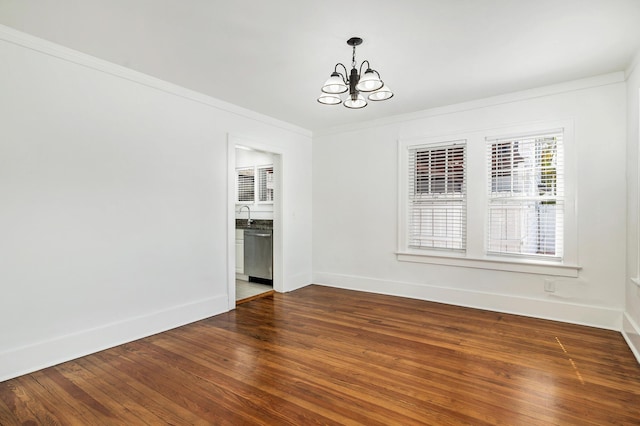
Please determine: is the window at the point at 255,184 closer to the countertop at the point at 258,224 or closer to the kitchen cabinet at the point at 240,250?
the countertop at the point at 258,224

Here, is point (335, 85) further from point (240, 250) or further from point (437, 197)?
point (240, 250)

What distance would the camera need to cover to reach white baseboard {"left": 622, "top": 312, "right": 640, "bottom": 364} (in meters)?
2.85

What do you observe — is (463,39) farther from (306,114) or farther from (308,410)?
(308,410)

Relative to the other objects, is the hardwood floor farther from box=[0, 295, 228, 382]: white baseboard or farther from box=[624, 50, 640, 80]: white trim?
box=[624, 50, 640, 80]: white trim

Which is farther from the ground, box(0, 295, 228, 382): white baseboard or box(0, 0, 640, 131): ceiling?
box(0, 0, 640, 131): ceiling

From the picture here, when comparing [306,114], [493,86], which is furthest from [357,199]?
[493,86]

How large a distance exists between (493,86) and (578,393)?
302cm

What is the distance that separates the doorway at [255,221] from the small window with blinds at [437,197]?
2002mm

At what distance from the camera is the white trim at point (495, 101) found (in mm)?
3502

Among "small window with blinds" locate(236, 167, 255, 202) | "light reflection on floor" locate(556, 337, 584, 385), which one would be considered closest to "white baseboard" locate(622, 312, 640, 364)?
"light reflection on floor" locate(556, 337, 584, 385)

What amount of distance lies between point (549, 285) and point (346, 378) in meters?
2.75

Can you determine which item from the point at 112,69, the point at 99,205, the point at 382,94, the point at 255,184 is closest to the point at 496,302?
the point at 382,94

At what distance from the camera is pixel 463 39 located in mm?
2701

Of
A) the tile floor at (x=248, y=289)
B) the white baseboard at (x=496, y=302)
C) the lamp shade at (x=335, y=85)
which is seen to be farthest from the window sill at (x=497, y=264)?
the lamp shade at (x=335, y=85)
